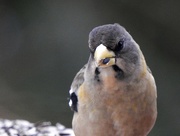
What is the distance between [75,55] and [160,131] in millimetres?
813

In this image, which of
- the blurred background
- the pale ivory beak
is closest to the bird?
the pale ivory beak

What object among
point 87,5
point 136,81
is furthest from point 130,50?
point 87,5

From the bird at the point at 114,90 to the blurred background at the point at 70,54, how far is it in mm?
→ 2151

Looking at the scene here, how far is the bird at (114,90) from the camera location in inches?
75.5

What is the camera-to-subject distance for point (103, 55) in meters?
1.84

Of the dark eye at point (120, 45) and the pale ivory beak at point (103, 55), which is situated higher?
the dark eye at point (120, 45)

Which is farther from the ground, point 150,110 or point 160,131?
point 160,131

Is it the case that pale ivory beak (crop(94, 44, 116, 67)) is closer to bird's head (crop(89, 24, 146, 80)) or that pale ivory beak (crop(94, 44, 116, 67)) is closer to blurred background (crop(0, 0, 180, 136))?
bird's head (crop(89, 24, 146, 80))

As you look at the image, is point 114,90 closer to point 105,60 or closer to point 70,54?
point 105,60

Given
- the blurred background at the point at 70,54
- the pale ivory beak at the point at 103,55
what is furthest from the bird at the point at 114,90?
the blurred background at the point at 70,54

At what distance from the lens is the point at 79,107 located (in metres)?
2.14

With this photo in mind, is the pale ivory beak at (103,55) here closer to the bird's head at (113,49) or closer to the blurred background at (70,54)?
the bird's head at (113,49)

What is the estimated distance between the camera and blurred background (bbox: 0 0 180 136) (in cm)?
441

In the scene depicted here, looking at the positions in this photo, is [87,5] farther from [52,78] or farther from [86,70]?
[86,70]
